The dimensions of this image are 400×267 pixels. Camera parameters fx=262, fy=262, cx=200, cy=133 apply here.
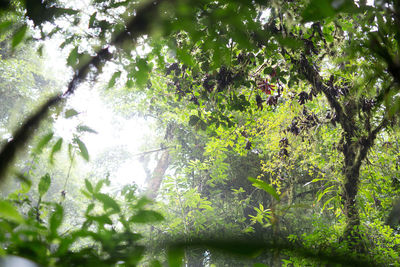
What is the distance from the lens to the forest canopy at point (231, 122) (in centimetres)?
40

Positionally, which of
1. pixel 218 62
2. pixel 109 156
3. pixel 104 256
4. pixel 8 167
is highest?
pixel 109 156

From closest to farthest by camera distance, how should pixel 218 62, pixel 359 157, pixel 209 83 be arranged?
pixel 218 62 → pixel 209 83 → pixel 359 157

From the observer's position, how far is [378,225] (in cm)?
273

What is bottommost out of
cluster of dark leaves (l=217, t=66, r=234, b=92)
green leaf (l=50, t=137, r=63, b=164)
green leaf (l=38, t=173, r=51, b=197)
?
green leaf (l=38, t=173, r=51, b=197)

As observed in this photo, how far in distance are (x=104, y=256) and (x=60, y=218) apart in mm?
95

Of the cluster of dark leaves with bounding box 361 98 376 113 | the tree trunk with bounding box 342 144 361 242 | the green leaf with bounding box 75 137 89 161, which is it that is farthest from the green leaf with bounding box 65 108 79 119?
the tree trunk with bounding box 342 144 361 242

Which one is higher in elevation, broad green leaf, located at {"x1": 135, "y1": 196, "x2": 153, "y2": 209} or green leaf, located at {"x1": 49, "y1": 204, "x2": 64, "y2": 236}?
broad green leaf, located at {"x1": 135, "y1": 196, "x2": 153, "y2": 209}

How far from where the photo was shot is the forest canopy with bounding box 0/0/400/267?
40 centimetres

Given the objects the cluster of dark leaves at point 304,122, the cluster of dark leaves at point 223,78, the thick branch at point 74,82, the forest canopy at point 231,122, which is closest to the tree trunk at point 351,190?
the forest canopy at point 231,122

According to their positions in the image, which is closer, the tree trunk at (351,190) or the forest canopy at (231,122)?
the forest canopy at (231,122)

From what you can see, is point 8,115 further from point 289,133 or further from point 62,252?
point 62,252

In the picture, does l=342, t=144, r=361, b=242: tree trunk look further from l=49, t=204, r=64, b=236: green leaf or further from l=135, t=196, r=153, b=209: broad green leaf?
l=49, t=204, r=64, b=236: green leaf

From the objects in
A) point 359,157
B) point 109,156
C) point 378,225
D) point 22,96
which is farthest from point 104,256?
point 22,96

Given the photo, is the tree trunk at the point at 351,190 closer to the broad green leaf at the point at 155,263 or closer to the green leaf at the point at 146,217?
the green leaf at the point at 146,217
